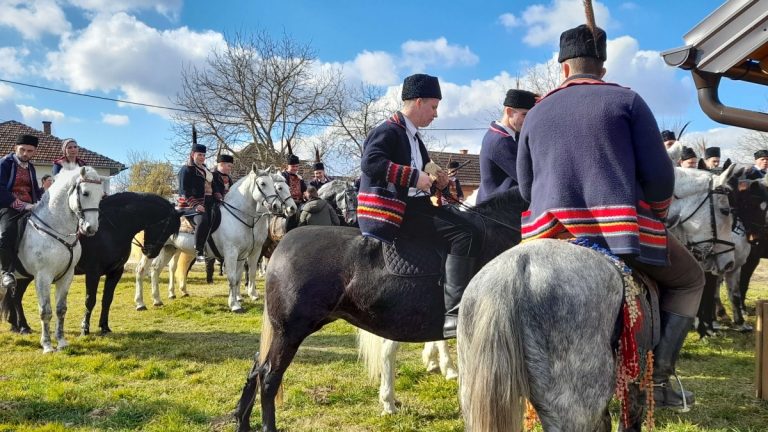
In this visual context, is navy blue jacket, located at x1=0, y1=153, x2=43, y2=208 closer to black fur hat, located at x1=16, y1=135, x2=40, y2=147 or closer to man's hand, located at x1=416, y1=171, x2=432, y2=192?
black fur hat, located at x1=16, y1=135, x2=40, y2=147

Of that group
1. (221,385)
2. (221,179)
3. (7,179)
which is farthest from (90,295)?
(221,179)

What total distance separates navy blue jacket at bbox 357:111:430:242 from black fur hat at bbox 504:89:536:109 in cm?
101

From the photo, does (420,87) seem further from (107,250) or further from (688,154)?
(688,154)

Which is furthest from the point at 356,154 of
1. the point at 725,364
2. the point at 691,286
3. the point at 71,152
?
the point at 691,286

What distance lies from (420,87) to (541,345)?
87.5 inches

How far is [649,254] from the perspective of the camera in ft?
7.69

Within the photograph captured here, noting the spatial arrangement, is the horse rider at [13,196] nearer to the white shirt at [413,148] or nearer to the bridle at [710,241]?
the white shirt at [413,148]

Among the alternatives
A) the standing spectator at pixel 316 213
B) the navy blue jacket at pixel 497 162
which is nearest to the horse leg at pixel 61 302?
the standing spectator at pixel 316 213

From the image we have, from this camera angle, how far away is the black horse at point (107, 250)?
25.7 feet

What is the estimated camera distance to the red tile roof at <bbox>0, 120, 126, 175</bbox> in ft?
102

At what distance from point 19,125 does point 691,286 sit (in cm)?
4158

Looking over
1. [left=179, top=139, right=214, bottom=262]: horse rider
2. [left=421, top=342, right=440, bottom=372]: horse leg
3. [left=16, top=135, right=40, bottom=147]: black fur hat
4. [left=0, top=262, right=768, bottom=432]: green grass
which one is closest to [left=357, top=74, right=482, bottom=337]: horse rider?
[left=0, top=262, right=768, bottom=432]: green grass

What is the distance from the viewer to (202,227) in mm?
9852

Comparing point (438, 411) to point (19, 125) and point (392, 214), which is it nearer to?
point (392, 214)
